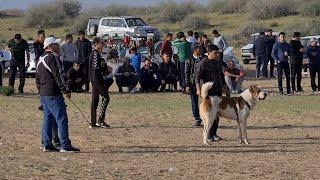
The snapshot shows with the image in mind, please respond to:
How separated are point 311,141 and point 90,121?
16.2ft

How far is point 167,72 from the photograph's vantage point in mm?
25984

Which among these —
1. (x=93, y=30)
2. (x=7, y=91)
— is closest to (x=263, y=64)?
(x=7, y=91)

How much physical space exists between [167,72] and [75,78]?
267 cm

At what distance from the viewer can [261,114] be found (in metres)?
19.8

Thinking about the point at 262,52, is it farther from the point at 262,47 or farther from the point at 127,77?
the point at 127,77

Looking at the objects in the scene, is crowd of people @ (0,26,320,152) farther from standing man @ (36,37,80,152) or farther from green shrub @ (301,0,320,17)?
green shrub @ (301,0,320,17)

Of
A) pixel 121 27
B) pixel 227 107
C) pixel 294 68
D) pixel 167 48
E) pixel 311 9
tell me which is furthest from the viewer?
pixel 311 9

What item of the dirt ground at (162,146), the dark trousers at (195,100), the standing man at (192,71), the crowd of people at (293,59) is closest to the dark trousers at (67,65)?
the dirt ground at (162,146)

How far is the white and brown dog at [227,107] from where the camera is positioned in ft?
49.2

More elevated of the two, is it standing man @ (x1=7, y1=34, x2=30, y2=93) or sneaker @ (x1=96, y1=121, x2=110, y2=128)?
standing man @ (x1=7, y1=34, x2=30, y2=93)

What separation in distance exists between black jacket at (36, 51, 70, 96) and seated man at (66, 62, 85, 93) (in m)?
11.0

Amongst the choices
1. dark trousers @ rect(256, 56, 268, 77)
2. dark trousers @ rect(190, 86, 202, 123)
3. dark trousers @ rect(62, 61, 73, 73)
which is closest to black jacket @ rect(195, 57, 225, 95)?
dark trousers @ rect(190, 86, 202, 123)

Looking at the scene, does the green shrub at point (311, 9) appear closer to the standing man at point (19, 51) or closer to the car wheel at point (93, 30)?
the car wheel at point (93, 30)

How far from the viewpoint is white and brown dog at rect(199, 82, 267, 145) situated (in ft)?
49.2
